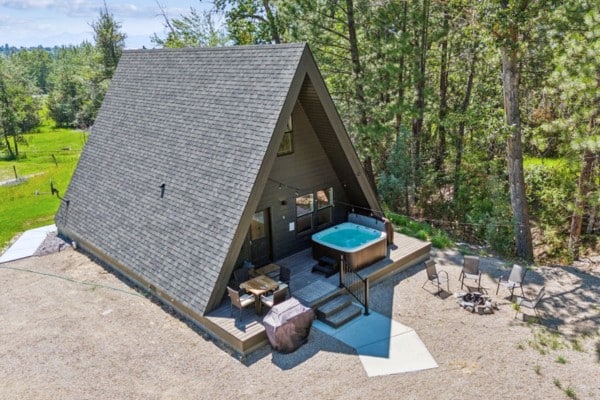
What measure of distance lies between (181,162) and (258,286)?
167 inches

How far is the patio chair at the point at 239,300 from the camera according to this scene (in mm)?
9070

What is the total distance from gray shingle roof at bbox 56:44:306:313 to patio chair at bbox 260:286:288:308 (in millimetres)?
1207

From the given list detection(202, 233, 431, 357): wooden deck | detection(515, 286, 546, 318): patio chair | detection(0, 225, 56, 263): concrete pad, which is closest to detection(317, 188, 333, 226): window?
detection(202, 233, 431, 357): wooden deck

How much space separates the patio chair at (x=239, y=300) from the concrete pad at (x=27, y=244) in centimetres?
910

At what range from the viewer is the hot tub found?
11.3 m

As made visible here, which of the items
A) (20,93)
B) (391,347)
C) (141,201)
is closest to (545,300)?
(391,347)

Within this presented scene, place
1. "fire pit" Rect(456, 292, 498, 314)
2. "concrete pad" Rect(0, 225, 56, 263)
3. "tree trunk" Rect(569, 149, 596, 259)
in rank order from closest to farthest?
1. "fire pit" Rect(456, 292, 498, 314)
2. "tree trunk" Rect(569, 149, 596, 259)
3. "concrete pad" Rect(0, 225, 56, 263)

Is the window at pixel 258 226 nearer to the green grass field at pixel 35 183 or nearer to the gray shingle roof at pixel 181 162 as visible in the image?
the gray shingle roof at pixel 181 162

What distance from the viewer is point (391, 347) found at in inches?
351

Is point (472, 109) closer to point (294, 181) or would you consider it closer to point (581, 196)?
point (581, 196)

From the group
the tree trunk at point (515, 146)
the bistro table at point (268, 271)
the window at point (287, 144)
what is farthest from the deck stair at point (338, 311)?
the tree trunk at point (515, 146)

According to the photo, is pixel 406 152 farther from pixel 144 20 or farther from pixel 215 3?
pixel 144 20

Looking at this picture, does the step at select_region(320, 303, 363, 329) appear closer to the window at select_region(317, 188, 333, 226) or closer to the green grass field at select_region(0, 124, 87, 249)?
the window at select_region(317, 188, 333, 226)

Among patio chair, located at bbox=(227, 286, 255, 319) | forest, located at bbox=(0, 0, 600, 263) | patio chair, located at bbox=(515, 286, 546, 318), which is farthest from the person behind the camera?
forest, located at bbox=(0, 0, 600, 263)
